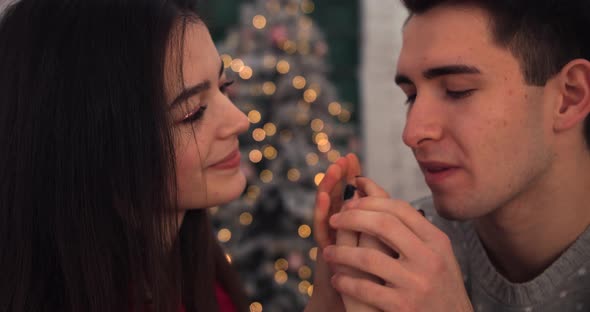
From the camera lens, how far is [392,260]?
3.36 ft

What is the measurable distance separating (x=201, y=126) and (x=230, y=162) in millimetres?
123

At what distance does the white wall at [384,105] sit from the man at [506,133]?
10.9 feet

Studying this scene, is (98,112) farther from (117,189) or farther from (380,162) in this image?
(380,162)

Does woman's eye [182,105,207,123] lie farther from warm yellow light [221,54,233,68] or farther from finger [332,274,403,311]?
warm yellow light [221,54,233,68]

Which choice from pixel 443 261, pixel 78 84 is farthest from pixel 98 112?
pixel 443 261

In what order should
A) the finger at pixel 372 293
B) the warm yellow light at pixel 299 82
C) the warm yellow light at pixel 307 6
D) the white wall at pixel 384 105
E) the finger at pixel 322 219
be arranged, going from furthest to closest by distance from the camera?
the white wall at pixel 384 105, the warm yellow light at pixel 307 6, the warm yellow light at pixel 299 82, the finger at pixel 322 219, the finger at pixel 372 293

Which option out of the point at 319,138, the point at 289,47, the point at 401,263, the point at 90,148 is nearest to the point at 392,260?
the point at 401,263

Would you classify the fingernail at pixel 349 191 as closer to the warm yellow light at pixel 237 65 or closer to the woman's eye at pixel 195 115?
the woman's eye at pixel 195 115

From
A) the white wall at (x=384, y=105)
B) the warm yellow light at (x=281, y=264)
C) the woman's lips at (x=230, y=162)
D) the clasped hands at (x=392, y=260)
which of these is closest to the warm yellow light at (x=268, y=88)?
the warm yellow light at (x=281, y=264)

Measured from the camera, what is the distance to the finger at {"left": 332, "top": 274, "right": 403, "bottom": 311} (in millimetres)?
1014

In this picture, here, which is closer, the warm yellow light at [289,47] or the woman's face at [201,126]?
the woman's face at [201,126]

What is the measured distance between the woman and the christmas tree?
1988 mm

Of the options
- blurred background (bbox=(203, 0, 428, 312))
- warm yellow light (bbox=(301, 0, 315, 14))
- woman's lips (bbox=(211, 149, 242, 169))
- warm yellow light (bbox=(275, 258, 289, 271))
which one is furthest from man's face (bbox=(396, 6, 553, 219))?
warm yellow light (bbox=(301, 0, 315, 14))

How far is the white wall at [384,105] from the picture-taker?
15.2 feet
